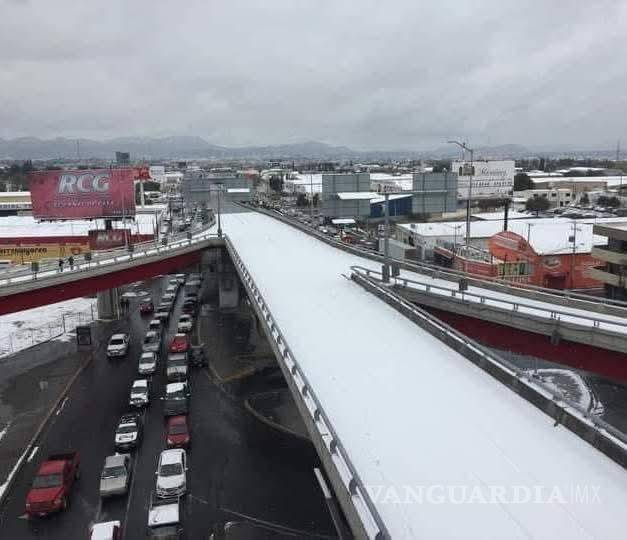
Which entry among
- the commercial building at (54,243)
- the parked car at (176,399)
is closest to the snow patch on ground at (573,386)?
the parked car at (176,399)

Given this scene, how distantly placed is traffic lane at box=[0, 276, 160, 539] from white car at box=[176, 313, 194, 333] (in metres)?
2.42

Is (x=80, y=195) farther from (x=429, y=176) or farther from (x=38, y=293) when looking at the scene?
(x=429, y=176)

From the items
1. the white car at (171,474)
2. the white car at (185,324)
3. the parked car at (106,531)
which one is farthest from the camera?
the white car at (185,324)

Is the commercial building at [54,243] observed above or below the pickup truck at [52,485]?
above

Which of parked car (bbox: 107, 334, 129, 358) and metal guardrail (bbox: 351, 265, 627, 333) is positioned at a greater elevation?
metal guardrail (bbox: 351, 265, 627, 333)

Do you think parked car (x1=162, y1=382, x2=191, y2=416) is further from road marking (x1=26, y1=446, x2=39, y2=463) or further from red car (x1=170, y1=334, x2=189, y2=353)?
red car (x1=170, y1=334, x2=189, y2=353)

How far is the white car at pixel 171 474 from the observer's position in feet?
48.6

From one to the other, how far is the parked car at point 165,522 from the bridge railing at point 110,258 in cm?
1225

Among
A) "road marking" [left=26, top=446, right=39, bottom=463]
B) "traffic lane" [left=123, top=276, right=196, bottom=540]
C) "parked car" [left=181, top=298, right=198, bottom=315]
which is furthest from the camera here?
"parked car" [left=181, top=298, right=198, bottom=315]

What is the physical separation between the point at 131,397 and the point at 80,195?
23562mm

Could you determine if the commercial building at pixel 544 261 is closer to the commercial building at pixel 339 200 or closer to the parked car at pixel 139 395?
the commercial building at pixel 339 200

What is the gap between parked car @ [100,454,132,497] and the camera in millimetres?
15078

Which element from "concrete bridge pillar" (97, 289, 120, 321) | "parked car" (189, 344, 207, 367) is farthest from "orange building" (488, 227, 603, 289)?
"concrete bridge pillar" (97, 289, 120, 321)

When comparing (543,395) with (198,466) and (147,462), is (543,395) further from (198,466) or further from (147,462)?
(147,462)
